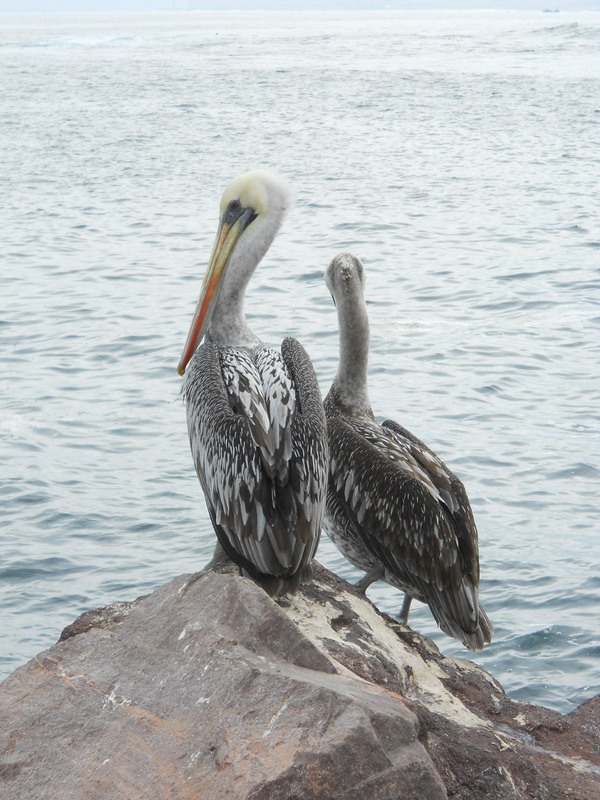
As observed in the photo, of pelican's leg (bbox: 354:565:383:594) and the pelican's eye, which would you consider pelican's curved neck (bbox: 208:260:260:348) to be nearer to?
the pelican's eye

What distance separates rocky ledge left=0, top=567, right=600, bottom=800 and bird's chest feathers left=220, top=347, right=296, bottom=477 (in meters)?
0.79

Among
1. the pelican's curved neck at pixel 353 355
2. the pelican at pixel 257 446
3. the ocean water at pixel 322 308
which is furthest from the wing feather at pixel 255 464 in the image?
the ocean water at pixel 322 308

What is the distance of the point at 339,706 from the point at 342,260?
3.14m

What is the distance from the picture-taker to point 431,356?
32.3ft

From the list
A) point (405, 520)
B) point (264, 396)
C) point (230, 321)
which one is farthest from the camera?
point (230, 321)

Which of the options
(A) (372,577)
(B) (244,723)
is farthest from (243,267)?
(B) (244,723)

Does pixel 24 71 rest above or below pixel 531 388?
→ above

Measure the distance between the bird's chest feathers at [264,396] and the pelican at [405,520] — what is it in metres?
0.55

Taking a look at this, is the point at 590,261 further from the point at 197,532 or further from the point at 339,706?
the point at 339,706

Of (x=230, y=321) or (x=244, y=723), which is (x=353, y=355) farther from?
(x=244, y=723)

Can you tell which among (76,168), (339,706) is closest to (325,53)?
(76,168)

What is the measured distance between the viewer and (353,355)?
5.32 meters

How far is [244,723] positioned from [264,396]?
6.43ft

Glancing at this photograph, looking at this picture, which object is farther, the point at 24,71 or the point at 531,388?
the point at 24,71
